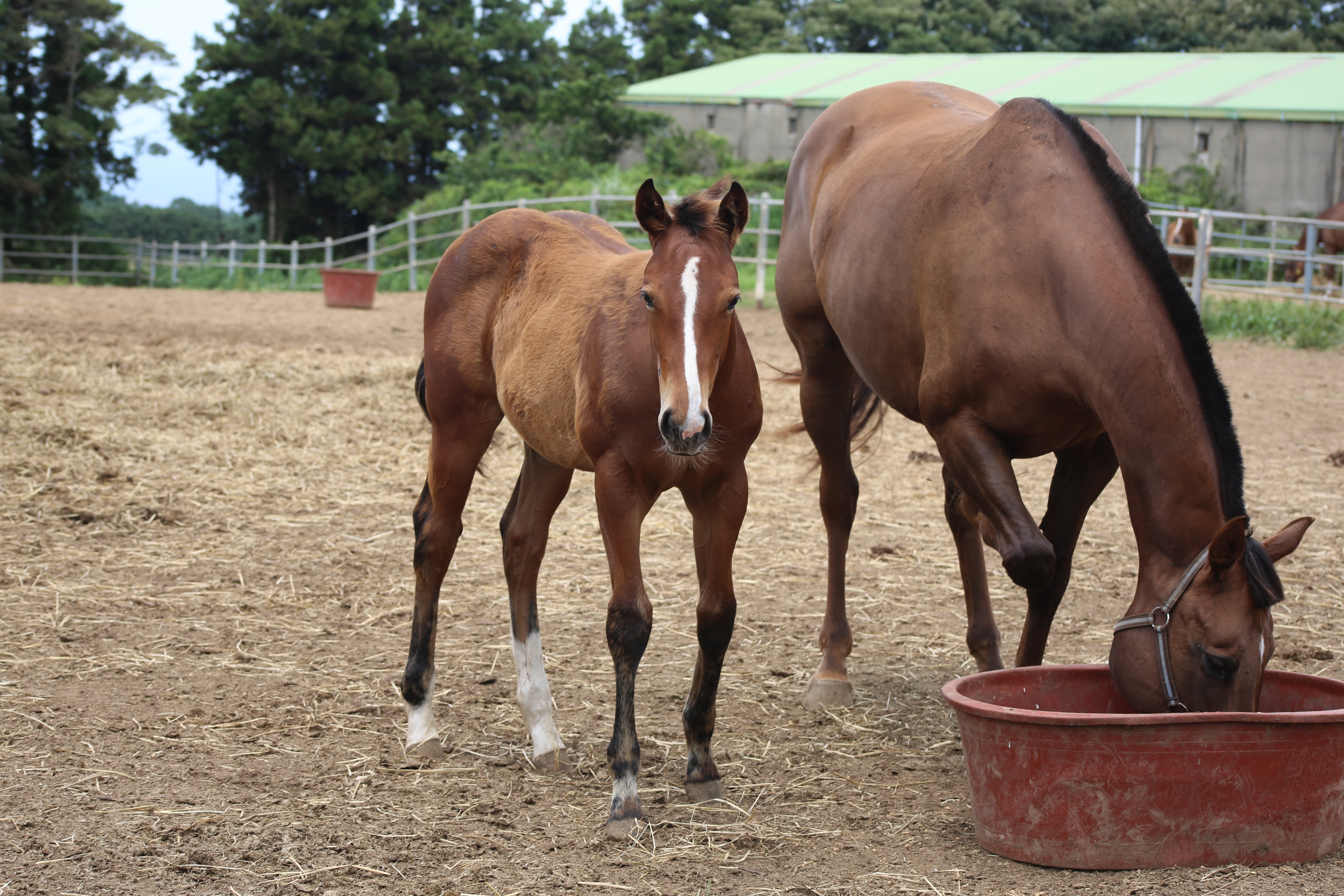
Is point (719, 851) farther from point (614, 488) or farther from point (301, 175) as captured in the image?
point (301, 175)

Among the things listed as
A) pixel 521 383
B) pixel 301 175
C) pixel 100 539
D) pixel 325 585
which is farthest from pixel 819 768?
pixel 301 175

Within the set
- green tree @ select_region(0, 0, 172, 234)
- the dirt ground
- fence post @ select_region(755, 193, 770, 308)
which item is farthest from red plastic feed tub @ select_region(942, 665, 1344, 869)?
green tree @ select_region(0, 0, 172, 234)

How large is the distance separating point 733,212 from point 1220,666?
1639mm

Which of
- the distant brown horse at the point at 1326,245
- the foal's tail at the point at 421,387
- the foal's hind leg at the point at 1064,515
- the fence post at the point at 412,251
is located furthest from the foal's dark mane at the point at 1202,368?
the fence post at the point at 412,251

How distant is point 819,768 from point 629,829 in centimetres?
77

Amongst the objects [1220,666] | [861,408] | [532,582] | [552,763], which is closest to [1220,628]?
[1220,666]

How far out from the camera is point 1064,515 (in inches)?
142

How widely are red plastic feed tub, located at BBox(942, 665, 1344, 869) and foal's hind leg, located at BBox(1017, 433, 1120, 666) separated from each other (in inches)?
34.8

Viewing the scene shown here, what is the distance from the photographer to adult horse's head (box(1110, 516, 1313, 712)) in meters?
2.63

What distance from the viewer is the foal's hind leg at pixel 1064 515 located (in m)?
3.58

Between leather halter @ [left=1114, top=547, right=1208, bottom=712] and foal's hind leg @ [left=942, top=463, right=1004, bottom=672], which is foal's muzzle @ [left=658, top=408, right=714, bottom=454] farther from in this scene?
foal's hind leg @ [left=942, top=463, right=1004, bottom=672]

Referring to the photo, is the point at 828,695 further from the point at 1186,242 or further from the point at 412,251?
the point at 412,251

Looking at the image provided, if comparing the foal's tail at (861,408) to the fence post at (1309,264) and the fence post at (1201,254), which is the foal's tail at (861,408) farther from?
the fence post at (1309,264)

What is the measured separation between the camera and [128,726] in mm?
3584
